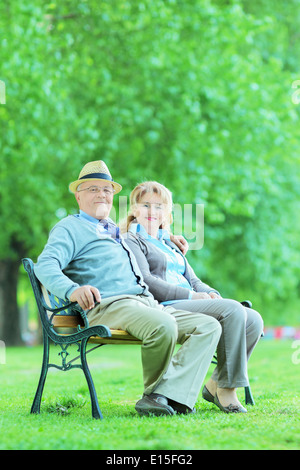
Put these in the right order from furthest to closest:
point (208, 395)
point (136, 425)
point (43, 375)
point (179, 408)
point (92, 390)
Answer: point (208, 395), point (43, 375), point (179, 408), point (92, 390), point (136, 425)

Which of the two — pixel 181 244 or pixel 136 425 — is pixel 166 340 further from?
pixel 181 244

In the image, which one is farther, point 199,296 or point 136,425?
point 199,296

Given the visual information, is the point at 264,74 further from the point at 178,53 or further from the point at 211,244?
the point at 211,244

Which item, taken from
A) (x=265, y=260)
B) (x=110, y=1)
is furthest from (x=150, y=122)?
(x=265, y=260)

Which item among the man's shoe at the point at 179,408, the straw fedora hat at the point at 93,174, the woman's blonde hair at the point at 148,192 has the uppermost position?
→ the straw fedora hat at the point at 93,174

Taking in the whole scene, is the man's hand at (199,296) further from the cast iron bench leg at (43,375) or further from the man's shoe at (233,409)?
the cast iron bench leg at (43,375)

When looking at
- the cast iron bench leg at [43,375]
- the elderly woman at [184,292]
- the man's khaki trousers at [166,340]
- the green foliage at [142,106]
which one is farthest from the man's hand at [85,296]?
the green foliage at [142,106]

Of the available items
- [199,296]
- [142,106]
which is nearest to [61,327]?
[199,296]

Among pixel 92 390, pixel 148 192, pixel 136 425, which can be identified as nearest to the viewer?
pixel 136 425

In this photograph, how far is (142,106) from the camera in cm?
1509

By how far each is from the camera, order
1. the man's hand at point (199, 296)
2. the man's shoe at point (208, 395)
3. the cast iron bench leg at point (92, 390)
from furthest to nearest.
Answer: the man's hand at point (199, 296)
the man's shoe at point (208, 395)
the cast iron bench leg at point (92, 390)

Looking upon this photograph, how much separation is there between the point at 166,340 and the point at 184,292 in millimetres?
855

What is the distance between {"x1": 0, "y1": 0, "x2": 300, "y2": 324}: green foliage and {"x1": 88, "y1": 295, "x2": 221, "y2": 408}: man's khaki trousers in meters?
9.09

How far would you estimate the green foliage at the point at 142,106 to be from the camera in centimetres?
1385
